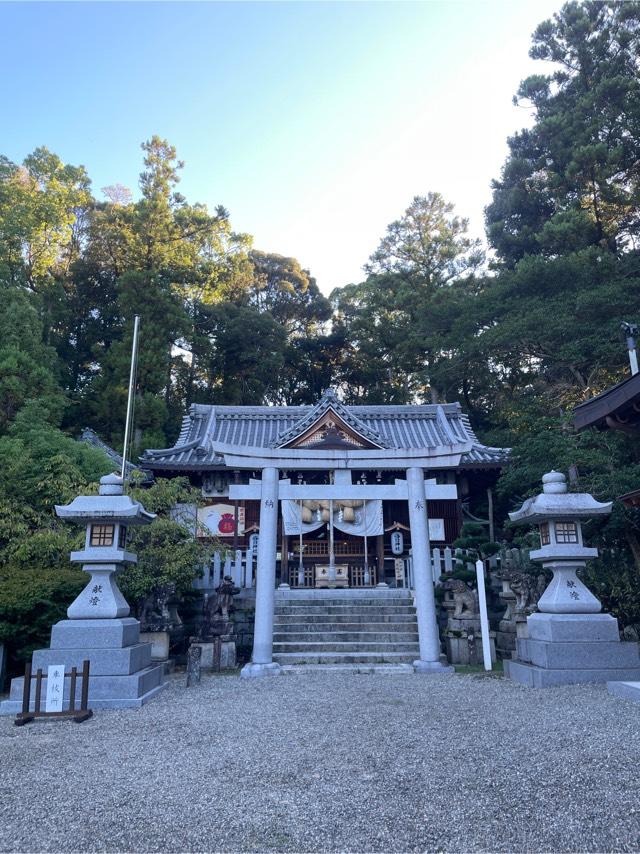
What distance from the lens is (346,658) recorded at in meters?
10.2

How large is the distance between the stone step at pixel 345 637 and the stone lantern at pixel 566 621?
2.61 metres

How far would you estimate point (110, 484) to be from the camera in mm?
8148

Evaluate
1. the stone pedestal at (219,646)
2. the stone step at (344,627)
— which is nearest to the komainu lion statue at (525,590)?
the stone step at (344,627)

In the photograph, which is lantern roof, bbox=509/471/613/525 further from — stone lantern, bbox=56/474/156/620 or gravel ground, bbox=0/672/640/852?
stone lantern, bbox=56/474/156/620

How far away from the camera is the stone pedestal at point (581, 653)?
7.40 m

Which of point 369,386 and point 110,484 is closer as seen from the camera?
point 110,484

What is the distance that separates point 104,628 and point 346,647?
5110 millimetres

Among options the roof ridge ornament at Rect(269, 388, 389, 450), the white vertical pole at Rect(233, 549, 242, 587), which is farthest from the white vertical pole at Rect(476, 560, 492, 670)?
the roof ridge ornament at Rect(269, 388, 389, 450)

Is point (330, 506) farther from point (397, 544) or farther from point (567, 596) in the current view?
point (567, 596)

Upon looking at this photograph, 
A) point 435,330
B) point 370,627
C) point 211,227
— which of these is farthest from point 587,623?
point 211,227

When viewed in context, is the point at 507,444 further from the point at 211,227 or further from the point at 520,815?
the point at 211,227

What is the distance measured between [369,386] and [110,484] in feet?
84.6

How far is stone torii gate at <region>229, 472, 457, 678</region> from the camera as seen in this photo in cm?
948

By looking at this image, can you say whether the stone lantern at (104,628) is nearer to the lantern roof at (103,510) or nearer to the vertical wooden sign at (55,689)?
the lantern roof at (103,510)
